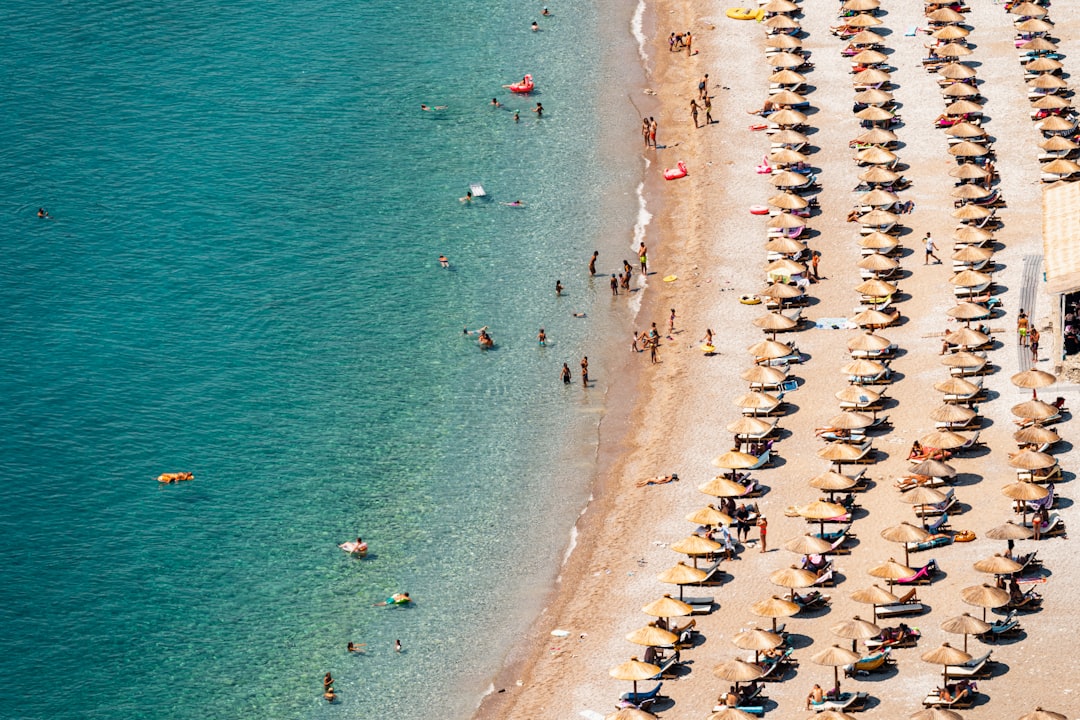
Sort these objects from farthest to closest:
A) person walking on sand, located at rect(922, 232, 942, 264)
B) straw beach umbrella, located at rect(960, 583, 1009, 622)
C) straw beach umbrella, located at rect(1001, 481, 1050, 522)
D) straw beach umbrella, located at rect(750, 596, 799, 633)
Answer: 1. person walking on sand, located at rect(922, 232, 942, 264)
2. straw beach umbrella, located at rect(1001, 481, 1050, 522)
3. straw beach umbrella, located at rect(750, 596, 799, 633)
4. straw beach umbrella, located at rect(960, 583, 1009, 622)

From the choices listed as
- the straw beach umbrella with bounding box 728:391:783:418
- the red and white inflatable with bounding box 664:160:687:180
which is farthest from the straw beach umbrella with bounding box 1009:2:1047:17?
the straw beach umbrella with bounding box 728:391:783:418

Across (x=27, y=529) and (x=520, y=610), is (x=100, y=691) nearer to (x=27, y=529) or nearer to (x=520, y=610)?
(x=27, y=529)

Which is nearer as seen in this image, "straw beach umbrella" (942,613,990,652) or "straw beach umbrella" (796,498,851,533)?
"straw beach umbrella" (942,613,990,652)

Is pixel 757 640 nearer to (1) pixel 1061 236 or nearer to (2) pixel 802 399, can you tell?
(2) pixel 802 399

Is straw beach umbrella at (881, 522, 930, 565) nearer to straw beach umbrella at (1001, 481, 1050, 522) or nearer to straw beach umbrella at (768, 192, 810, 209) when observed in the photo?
straw beach umbrella at (1001, 481, 1050, 522)

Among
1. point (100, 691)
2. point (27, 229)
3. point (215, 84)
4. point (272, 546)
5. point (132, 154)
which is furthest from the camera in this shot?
point (215, 84)

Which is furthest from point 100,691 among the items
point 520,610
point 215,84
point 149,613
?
point 215,84

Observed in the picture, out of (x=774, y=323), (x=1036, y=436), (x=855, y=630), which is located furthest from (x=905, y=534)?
(x=774, y=323)
